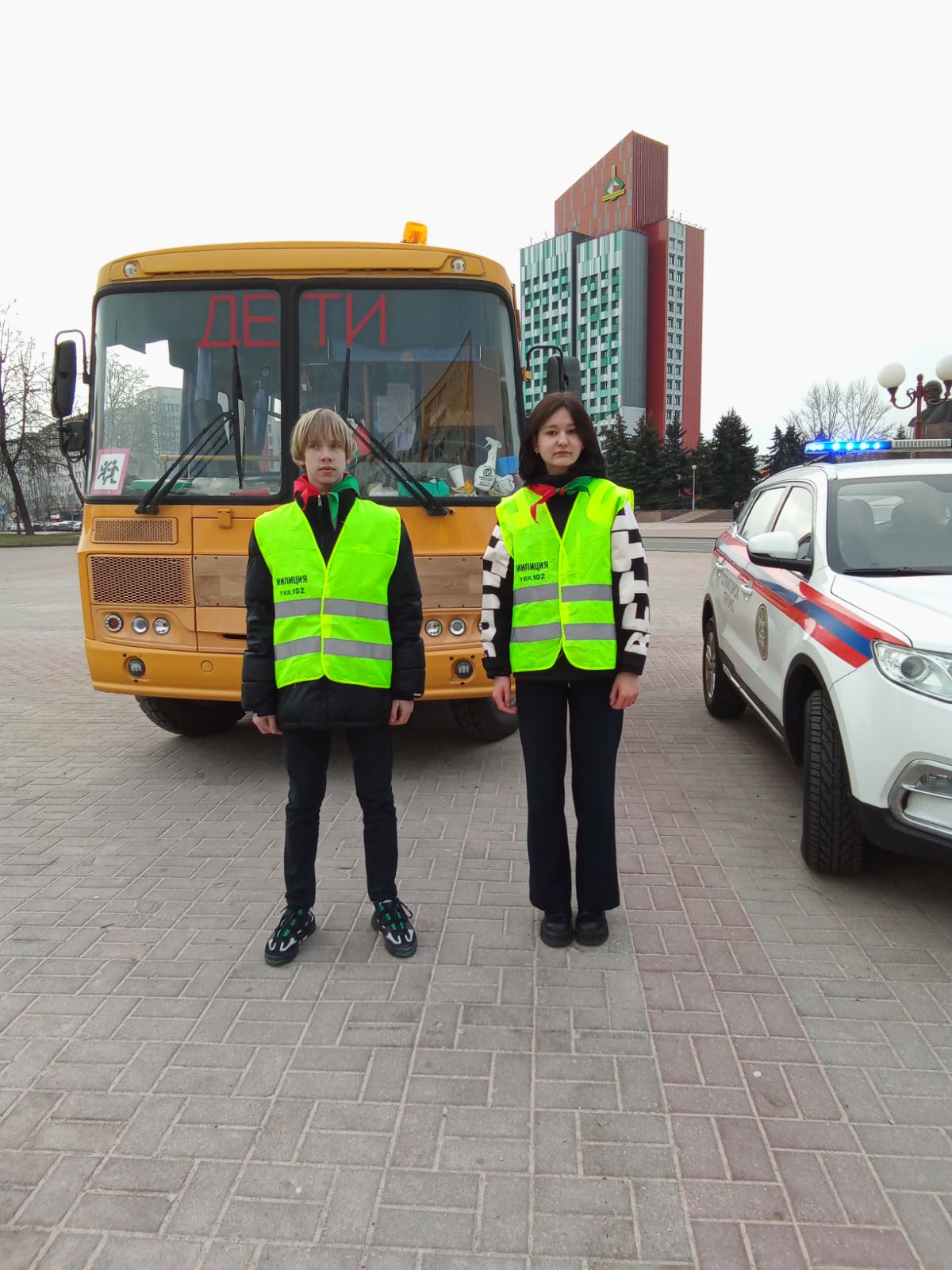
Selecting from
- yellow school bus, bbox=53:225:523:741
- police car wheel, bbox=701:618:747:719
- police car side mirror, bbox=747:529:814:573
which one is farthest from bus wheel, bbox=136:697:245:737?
police car wheel, bbox=701:618:747:719

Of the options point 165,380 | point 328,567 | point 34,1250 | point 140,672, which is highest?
point 165,380

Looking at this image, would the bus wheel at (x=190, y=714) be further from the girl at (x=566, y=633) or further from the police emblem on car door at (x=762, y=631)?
the police emblem on car door at (x=762, y=631)

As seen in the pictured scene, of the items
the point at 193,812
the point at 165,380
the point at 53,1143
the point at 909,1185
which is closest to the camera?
the point at 909,1185

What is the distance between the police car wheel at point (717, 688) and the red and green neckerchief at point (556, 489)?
3.69 metres

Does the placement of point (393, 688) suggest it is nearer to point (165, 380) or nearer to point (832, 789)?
point (832, 789)

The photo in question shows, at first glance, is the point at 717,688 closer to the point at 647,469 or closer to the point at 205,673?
the point at 205,673

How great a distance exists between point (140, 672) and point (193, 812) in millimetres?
904

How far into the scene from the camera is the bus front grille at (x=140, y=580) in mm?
5000

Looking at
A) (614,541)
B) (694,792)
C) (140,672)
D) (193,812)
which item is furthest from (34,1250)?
(694,792)

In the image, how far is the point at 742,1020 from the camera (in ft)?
9.28

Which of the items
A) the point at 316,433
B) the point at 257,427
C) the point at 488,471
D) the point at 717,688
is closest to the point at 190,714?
the point at 257,427

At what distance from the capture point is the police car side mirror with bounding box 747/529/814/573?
4328 mm

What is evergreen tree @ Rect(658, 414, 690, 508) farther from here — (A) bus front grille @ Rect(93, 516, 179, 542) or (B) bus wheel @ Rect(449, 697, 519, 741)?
(A) bus front grille @ Rect(93, 516, 179, 542)

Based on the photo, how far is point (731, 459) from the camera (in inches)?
2520
